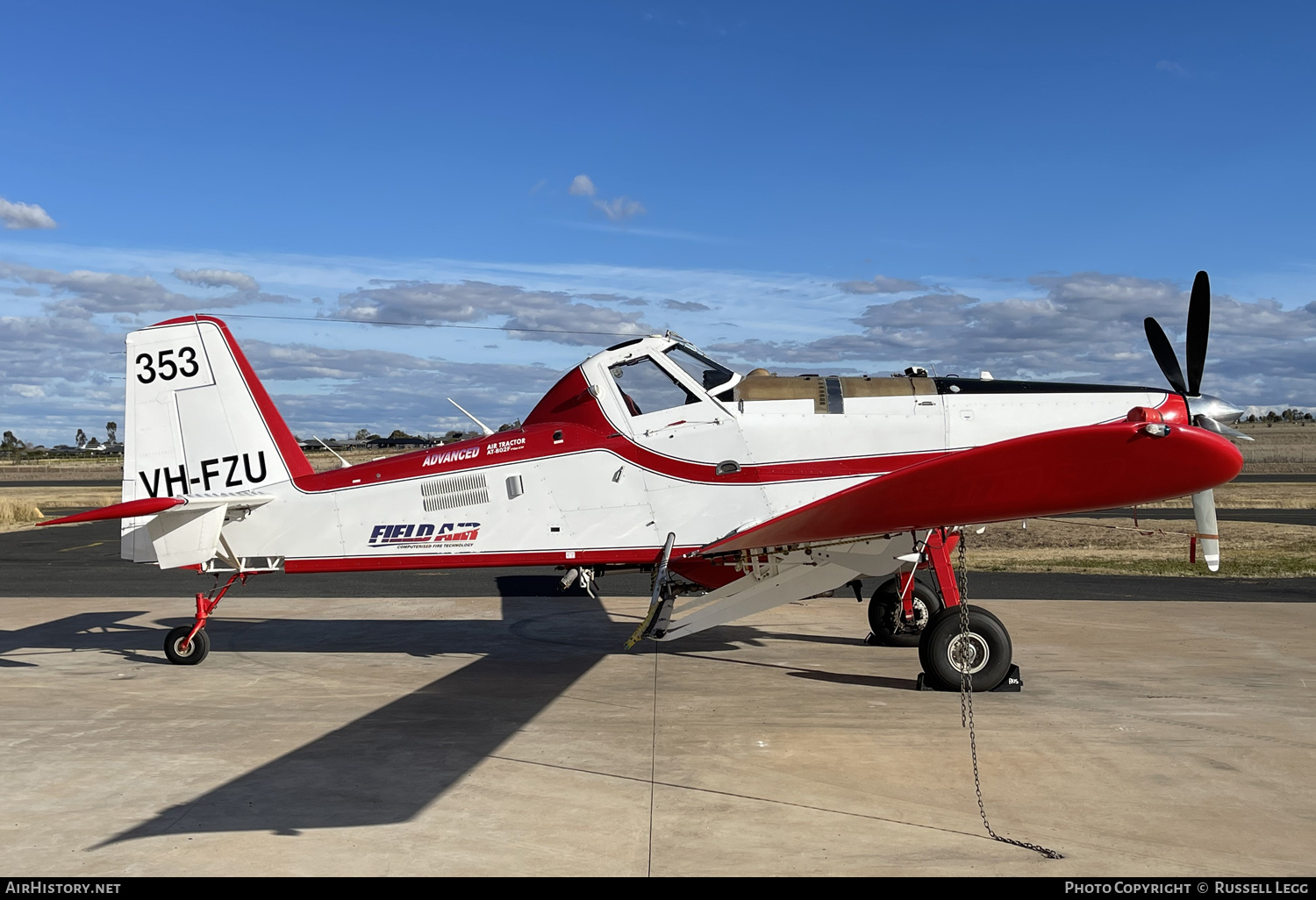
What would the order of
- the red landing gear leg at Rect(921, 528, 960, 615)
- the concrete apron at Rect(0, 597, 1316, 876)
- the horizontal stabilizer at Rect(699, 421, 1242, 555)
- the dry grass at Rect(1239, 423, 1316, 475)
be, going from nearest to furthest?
the concrete apron at Rect(0, 597, 1316, 876)
the horizontal stabilizer at Rect(699, 421, 1242, 555)
the red landing gear leg at Rect(921, 528, 960, 615)
the dry grass at Rect(1239, 423, 1316, 475)

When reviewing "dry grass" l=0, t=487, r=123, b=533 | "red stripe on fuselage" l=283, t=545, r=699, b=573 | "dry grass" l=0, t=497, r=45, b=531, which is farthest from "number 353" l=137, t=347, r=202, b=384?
"dry grass" l=0, t=497, r=45, b=531

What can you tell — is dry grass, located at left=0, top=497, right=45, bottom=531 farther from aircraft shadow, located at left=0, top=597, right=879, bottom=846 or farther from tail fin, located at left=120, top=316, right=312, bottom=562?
tail fin, located at left=120, top=316, right=312, bottom=562

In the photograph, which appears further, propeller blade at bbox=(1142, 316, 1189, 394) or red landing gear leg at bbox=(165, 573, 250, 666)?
red landing gear leg at bbox=(165, 573, 250, 666)

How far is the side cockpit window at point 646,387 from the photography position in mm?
8719

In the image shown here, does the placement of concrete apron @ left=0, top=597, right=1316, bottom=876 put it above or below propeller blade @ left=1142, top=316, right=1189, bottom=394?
below

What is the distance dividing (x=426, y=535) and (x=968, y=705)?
16.8 feet

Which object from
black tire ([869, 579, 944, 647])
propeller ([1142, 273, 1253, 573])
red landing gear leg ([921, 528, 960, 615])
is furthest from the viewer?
black tire ([869, 579, 944, 647])

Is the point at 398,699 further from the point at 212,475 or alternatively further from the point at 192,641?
the point at 212,475

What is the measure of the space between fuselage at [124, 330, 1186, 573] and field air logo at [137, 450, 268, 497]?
49 centimetres

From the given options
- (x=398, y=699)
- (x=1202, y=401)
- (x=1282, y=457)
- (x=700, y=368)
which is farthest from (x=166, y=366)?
(x=1282, y=457)

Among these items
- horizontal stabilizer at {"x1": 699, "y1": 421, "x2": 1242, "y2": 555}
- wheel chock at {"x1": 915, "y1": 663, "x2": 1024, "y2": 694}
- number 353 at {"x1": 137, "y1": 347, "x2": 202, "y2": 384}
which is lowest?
wheel chock at {"x1": 915, "y1": 663, "x2": 1024, "y2": 694}

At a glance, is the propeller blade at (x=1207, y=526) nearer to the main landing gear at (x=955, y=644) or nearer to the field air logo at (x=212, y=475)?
the main landing gear at (x=955, y=644)

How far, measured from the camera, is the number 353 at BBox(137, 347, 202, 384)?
9.80 metres
